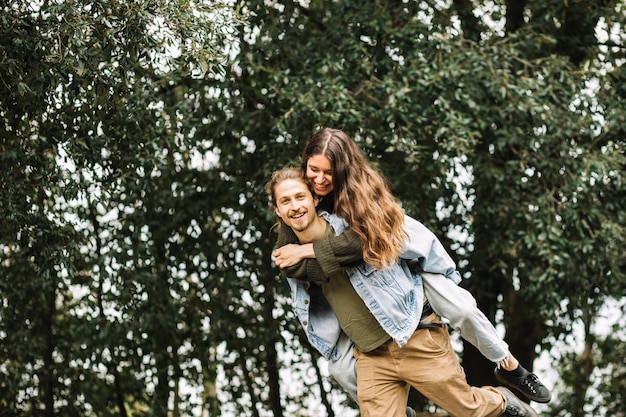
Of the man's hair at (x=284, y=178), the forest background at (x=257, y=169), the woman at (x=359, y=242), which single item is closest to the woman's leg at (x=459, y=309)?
the woman at (x=359, y=242)

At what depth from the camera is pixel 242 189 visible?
6.05 meters

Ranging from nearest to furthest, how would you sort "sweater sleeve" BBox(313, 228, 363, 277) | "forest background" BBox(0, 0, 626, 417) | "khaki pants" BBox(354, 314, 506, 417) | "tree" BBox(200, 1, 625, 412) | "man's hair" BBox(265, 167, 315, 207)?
1. "sweater sleeve" BBox(313, 228, 363, 277)
2. "man's hair" BBox(265, 167, 315, 207)
3. "khaki pants" BBox(354, 314, 506, 417)
4. "forest background" BBox(0, 0, 626, 417)
5. "tree" BBox(200, 1, 625, 412)

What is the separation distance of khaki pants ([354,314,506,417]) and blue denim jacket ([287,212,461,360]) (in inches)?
4.4

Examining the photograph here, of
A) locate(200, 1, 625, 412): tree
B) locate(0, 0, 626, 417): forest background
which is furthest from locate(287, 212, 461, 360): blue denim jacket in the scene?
locate(200, 1, 625, 412): tree

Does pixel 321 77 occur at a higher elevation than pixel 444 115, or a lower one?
higher

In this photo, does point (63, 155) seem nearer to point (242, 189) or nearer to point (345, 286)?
point (242, 189)

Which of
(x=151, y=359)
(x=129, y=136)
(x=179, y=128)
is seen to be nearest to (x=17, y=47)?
(x=129, y=136)

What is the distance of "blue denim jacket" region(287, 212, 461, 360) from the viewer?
3285 millimetres

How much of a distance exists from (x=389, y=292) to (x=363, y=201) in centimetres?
34

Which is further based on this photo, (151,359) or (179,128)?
(151,359)

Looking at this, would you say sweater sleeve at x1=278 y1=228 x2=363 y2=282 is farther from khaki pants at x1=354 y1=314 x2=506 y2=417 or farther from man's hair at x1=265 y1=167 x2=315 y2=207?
khaki pants at x1=354 y1=314 x2=506 y2=417

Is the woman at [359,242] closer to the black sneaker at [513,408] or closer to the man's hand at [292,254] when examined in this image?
the man's hand at [292,254]

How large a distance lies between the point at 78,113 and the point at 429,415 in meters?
2.45

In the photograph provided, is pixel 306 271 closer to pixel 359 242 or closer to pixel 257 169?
pixel 359 242
